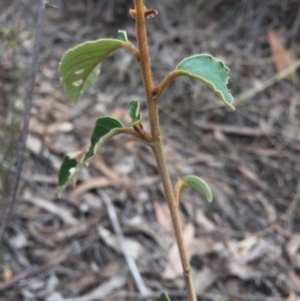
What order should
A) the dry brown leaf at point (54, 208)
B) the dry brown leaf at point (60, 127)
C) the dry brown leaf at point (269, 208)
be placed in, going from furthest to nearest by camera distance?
the dry brown leaf at point (60, 127), the dry brown leaf at point (269, 208), the dry brown leaf at point (54, 208)

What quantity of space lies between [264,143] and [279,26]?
991mm

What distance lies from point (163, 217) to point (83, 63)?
47.9 inches

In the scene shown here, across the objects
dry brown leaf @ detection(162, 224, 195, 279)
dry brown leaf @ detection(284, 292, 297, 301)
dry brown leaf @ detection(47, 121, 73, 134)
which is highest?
→ dry brown leaf @ detection(47, 121, 73, 134)

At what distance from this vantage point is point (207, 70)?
2.04ft

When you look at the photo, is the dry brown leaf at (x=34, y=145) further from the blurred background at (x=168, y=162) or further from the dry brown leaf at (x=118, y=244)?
the dry brown leaf at (x=118, y=244)

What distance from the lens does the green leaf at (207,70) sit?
61 centimetres

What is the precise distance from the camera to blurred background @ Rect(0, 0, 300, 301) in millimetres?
1623

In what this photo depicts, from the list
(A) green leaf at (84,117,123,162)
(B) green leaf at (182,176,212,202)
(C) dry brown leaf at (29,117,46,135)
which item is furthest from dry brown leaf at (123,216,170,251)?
(A) green leaf at (84,117,123,162)

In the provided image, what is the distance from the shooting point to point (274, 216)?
2.05 meters

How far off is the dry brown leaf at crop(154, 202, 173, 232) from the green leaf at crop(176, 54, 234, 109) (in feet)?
4.14

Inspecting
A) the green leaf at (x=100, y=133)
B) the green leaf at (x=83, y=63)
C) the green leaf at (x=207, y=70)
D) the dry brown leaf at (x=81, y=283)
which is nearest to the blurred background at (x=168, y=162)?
the dry brown leaf at (x=81, y=283)

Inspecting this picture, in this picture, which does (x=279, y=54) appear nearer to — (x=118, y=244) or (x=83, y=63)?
(x=118, y=244)

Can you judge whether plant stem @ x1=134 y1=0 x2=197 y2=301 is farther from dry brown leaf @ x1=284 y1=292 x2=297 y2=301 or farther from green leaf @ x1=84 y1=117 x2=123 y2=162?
dry brown leaf @ x1=284 y1=292 x2=297 y2=301

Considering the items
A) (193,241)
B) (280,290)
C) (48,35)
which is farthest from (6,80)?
(280,290)
